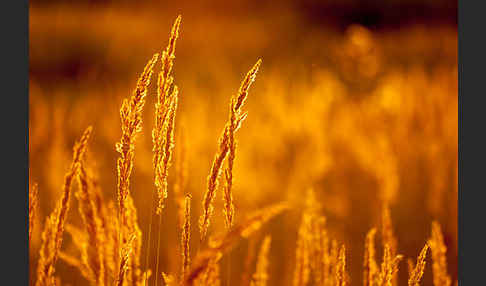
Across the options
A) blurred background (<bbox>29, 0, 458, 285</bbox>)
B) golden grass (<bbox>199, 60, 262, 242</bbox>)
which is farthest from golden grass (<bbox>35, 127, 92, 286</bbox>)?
blurred background (<bbox>29, 0, 458, 285</bbox>)

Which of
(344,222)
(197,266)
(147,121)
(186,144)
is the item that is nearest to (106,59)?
(147,121)

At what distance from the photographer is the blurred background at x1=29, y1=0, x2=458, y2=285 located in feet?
8.00

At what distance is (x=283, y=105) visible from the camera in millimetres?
3066

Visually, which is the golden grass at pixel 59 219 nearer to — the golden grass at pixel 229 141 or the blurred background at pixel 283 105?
the golden grass at pixel 229 141

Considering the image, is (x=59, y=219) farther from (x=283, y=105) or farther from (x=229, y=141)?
(x=283, y=105)

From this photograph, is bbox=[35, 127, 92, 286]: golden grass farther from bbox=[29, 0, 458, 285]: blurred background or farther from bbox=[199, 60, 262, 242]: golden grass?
bbox=[29, 0, 458, 285]: blurred background

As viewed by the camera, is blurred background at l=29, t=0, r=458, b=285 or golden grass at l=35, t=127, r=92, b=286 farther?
blurred background at l=29, t=0, r=458, b=285

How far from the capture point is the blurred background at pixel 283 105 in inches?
96.0

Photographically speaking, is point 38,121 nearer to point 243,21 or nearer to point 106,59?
point 106,59

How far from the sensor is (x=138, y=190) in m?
2.73

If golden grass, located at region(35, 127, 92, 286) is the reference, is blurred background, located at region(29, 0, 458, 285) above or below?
above

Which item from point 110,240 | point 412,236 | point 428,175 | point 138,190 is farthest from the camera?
point 428,175

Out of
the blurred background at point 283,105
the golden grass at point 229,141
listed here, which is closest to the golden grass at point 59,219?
the golden grass at point 229,141

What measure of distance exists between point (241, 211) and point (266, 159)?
1.74ft
